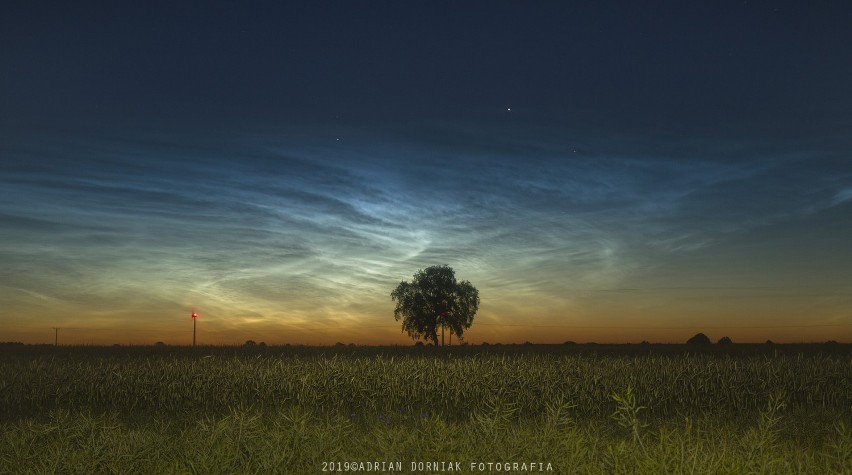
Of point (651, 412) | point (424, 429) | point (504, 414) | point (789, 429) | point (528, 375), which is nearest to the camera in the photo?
point (504, 414)

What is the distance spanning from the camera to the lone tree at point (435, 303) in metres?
72.2

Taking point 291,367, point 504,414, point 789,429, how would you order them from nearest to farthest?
point 504,414 < point 789,429 < point 291,367

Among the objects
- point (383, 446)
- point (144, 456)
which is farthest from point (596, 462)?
point (144, 456)

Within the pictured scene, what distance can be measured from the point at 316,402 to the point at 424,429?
14.7 m

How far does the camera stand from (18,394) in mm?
21594

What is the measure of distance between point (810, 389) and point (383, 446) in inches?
804

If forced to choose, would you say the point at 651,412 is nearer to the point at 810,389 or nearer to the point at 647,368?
the point at 647,368

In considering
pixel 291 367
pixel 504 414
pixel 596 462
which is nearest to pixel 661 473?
pixel 596 462

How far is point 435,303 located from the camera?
2849 inches

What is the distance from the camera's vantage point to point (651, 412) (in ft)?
63.5

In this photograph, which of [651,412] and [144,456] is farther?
[651,412]

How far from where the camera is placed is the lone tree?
7225 centimetres

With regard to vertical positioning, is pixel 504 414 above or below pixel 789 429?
above

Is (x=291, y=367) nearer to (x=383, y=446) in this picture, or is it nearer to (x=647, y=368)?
(x=647, y=368)
